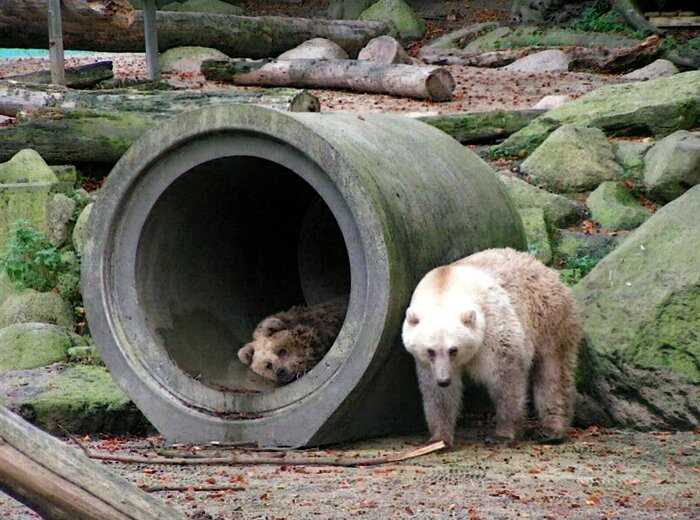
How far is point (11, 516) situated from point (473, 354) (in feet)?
8.10

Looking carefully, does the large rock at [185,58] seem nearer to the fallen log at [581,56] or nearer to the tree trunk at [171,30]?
the tree trunk at [171,30]

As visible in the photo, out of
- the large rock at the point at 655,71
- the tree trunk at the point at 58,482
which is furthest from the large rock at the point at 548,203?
the tree trunk at the point at 58,482

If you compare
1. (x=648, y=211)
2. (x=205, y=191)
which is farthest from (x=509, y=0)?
(x=205, y=191)

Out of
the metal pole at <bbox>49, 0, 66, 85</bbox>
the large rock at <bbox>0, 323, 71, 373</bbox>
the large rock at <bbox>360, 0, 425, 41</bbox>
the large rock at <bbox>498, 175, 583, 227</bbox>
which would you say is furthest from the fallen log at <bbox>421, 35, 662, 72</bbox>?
the large rock at <bbox>0, 323, 71, 373</bbox>

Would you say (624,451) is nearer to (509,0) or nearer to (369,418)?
(369,418)

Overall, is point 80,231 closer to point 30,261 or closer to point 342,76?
point 30,261

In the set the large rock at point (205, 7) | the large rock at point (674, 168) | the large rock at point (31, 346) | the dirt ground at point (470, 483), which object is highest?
the large rock at point (205, 7)

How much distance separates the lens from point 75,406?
25.1 feet

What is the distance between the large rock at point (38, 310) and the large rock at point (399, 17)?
1368cm

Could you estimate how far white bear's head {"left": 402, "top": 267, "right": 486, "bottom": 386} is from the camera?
20.8ft

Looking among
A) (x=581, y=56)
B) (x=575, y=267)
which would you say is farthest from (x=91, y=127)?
(x=581, y=56)

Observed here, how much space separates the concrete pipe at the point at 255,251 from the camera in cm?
659

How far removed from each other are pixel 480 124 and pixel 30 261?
4.75 metres

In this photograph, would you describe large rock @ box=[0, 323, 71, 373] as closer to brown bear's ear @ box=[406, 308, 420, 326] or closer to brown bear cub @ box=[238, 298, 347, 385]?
brown bear cub @ box=[238, 298, 347, 385]
